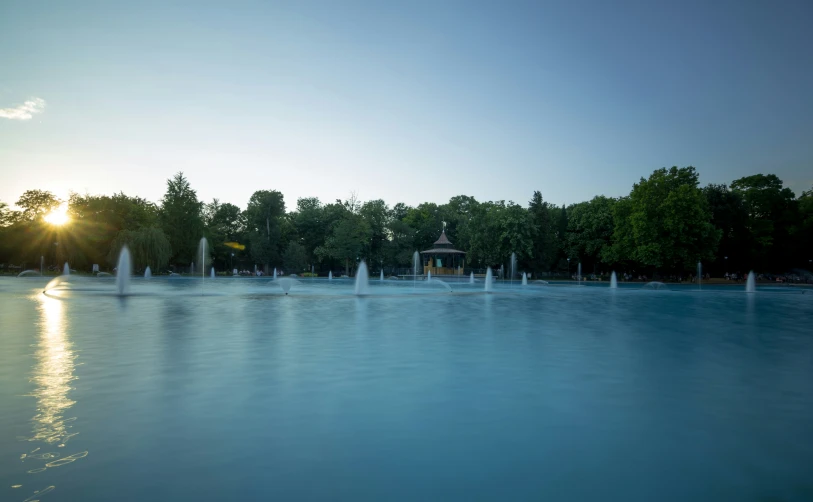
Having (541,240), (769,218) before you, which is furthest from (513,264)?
(769,218)

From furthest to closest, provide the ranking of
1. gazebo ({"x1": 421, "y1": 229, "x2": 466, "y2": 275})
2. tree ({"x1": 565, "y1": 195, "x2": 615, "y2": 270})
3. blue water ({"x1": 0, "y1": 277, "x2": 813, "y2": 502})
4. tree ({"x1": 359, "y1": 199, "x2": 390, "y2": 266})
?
tree ({"x1": 359, "y1": 199, "x2": 390, "y2": 266}), tree ({"x1": 565, "y1": 195, "x2": 615, "y2": 270}), gazebo ({"x1": 421, "y1": 229, "x2": 466, "y2": 275}), blue water ({"x1": 0, "y1": 277, "x2": 813, "y2": 502})

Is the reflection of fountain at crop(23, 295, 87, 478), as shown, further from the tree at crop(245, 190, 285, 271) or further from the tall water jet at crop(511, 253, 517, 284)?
the tree at crop(245, 190, 285, 271)

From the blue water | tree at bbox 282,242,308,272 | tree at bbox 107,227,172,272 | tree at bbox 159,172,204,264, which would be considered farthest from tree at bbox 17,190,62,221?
the blue water

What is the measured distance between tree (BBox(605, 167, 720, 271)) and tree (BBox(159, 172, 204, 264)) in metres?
53.5

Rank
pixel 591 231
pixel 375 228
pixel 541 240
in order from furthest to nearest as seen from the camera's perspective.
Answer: pixel 375 228
pixel 591 231
pixel 541 240

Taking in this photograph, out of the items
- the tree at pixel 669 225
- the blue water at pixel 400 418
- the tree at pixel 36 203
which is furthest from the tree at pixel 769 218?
the tree at pixel 36 203

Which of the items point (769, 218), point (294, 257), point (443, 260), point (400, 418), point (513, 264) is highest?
point (769, 218)

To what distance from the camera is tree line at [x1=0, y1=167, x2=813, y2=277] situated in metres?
51.9

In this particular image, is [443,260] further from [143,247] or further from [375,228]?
[143,247]

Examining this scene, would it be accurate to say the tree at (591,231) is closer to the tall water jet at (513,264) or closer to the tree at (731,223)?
the tall water jet at (513,264)

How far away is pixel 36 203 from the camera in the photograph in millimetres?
68188

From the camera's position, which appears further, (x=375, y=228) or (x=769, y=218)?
(x=375, y=228)

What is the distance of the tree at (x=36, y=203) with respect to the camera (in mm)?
67312

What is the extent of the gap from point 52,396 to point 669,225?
53634 millimetres
